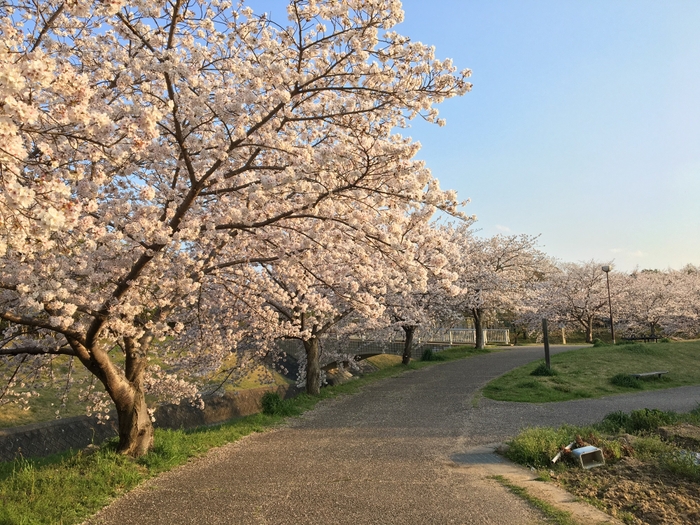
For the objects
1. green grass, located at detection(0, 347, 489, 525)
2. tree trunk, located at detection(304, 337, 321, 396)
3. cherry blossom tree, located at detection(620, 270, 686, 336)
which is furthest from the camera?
cherry blossom tree, located at detection(620, 270, 686, 336)

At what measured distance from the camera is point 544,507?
16.6ft

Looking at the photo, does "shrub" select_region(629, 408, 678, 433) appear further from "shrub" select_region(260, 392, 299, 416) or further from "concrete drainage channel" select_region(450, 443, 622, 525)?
"shrub" select_region(260, 392, 299, 416)

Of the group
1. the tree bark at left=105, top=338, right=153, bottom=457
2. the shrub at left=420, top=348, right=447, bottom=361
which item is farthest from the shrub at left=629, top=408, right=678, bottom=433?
the shrub at left=420, top=348, right=447, bottom=361

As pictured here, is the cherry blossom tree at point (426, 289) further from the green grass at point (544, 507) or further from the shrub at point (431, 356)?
the green grass at point (544, 507)

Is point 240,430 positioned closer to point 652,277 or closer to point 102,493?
point 102,493

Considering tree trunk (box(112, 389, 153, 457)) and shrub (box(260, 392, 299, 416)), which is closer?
tree trunk (box(112, 389, 153, 457))

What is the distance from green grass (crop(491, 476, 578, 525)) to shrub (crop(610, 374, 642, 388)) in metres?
10.8

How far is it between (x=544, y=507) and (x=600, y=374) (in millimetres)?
12689

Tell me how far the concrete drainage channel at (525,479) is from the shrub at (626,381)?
29.1 feet

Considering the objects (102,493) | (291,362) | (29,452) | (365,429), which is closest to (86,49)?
(102,493)

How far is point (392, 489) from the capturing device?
5.72 metres

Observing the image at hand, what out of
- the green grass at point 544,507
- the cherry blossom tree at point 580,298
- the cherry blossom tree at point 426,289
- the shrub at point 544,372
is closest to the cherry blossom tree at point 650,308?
the cherry blossom tree at point 580,298

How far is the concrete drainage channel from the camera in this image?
4820 millimetres

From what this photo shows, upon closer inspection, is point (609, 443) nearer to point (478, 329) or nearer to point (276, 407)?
point (276, 407)
